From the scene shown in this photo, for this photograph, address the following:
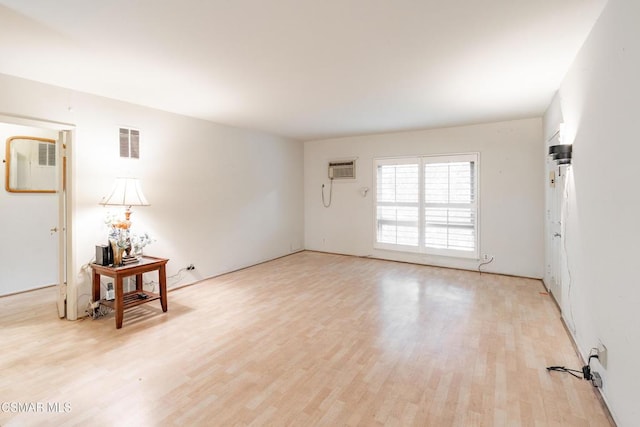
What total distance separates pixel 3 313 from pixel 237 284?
8.45 feet

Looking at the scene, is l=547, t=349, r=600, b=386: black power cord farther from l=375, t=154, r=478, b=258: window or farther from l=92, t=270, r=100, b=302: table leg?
l=92, t=270, r=100, b=302: table leg

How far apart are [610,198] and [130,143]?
15.1 feet

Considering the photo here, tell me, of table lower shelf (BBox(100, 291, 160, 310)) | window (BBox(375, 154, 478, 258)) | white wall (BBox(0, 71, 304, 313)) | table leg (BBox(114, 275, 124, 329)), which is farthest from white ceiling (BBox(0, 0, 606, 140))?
table lower shelf (BBox(100, 291, 160, 310))

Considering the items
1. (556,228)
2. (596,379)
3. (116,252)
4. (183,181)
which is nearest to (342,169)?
(183,181)

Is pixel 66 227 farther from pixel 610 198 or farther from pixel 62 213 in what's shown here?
pixel 610 198

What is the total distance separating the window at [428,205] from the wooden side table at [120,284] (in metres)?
4.00

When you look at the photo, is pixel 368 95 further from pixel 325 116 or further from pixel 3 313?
pixel 3 313

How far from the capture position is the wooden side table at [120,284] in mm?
3145

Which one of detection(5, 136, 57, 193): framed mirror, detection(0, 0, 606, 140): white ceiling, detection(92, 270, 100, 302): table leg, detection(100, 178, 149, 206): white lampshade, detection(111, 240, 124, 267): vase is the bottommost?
detection(92, 270, 100, 302): table leg

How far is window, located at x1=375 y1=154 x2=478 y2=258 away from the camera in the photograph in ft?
17.4

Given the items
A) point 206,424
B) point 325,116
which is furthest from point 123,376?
point 325,116

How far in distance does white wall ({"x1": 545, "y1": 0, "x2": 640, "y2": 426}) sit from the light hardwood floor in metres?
0.41

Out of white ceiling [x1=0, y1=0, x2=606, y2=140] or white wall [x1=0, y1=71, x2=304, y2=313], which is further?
white wall [x1=0, y1=71, x2=304, y2=313]

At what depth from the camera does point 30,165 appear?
438 centimetres
